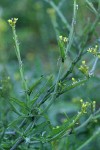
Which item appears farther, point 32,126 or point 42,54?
point 42,54

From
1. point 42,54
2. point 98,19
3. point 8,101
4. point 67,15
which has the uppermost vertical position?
point 98,19

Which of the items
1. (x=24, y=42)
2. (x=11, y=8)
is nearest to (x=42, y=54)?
(x=24, y=42)

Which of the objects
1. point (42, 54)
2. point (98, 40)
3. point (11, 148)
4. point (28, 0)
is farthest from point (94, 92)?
point (28, 0)

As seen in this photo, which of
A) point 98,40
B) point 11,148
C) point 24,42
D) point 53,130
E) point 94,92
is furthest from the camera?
point 24,42

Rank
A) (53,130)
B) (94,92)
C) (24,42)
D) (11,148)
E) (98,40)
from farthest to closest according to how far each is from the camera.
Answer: (24,42), (94,92), (98,40), (11,148), (53,130)

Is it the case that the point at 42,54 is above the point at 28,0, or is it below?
below

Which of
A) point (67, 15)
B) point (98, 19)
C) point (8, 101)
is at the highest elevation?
point (98, 19)

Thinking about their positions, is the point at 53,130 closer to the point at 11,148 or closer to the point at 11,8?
the point at 11,148

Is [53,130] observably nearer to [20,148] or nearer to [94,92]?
[20,148]

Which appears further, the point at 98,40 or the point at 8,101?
the point at 98,40
